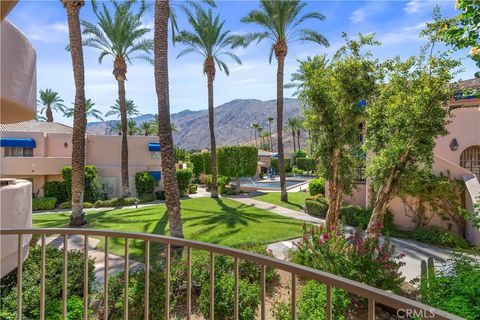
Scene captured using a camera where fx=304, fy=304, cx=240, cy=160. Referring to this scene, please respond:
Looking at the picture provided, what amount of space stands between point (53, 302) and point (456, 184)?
1601 cm

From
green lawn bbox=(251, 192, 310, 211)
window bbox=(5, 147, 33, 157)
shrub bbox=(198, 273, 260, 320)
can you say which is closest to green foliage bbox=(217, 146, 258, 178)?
green lawn bbox=(251, 192, 310, 211)

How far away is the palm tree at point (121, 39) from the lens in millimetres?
25281

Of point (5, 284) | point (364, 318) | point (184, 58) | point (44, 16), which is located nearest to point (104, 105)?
point (184, 58)

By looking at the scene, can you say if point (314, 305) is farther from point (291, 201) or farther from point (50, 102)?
point (50, 102)

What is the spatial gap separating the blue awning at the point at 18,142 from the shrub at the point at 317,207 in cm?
2408

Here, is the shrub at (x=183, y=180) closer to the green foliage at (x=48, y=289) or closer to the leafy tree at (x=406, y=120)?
the leafy tree at (x=406, y=120)

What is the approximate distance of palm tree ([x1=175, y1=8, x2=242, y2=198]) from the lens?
82.9 feet

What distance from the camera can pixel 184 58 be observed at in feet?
90.8

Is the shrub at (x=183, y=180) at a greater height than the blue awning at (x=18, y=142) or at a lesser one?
lesser

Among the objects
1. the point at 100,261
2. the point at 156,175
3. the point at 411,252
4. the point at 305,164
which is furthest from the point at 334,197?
the point at 305,164

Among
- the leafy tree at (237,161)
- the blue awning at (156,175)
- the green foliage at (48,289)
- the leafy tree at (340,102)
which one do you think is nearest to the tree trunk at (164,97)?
the green foliage at (48,289)

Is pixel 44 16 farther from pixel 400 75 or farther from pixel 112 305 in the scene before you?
pixel 400 75

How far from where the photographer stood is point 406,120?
379 inches

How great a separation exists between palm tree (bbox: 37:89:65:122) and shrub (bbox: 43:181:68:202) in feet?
95.1
